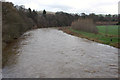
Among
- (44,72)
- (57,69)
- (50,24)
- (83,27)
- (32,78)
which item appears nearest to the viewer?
(32,78)

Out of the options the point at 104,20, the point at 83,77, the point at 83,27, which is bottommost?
the point at 83,77

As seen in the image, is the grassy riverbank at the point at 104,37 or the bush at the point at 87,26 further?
the bush at the point at 87,26

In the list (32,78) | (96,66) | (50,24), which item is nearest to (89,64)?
(96,66)

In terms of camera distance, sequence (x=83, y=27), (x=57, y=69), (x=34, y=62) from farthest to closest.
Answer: (x=83, y=27), (x=34, y=62), (x=57, y=69)

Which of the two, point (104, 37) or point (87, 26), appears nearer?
point (104, 37)

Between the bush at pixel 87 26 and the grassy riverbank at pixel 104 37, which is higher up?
the bush at pixel 87 26

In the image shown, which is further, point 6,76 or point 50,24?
point 50,24

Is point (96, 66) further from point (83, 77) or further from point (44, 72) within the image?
point (44, 72)

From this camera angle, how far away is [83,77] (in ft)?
27.1

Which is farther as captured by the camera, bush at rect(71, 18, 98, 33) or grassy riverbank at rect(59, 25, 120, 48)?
bush at rect(71, 18, 98, 33)

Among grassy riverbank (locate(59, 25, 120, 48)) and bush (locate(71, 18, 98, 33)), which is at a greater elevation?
bush (locate(71, 18, 98, 33))

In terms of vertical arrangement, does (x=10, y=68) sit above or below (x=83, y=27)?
below

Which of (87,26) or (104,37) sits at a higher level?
(87,26)

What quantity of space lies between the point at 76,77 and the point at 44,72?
2194mm
